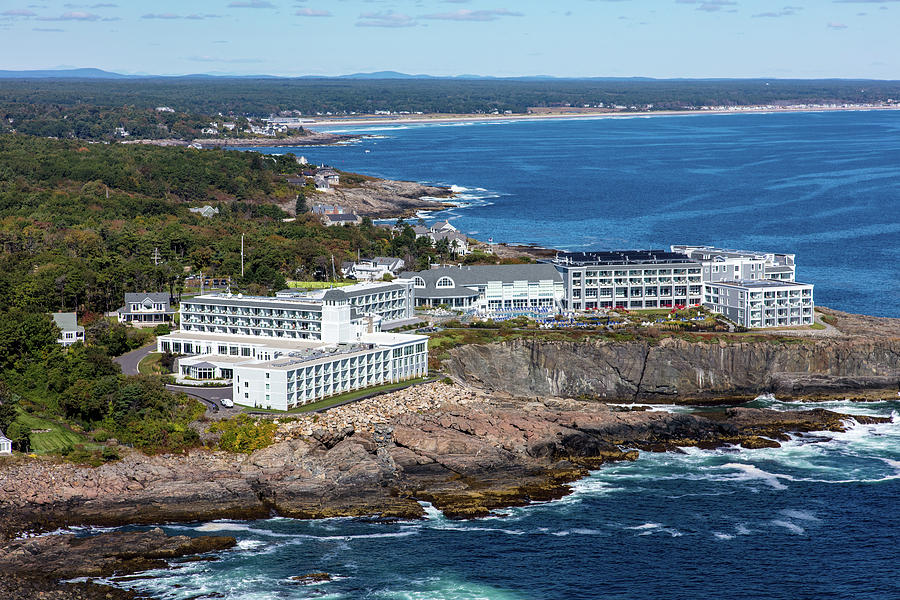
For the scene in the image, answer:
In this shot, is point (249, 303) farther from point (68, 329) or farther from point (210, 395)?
point (68, 329)

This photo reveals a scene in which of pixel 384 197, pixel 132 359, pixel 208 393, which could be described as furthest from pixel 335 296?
pixel 384 197

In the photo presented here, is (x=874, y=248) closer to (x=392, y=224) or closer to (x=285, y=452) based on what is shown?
(x=392, y=224)

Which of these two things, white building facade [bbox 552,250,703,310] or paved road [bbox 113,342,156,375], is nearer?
paved road [bbox 113,342,156,375]

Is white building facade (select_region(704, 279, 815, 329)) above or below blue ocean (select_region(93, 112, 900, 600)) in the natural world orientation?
above

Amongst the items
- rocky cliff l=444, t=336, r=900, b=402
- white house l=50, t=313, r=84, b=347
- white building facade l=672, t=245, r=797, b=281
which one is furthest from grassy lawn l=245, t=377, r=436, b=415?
white building facade l=672, t=245, r=797, b=281

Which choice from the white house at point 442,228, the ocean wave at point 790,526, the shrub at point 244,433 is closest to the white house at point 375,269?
the white house at point 442,228

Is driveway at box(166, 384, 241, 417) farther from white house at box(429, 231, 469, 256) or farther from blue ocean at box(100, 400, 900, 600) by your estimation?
white house at box(429, 231, 469, 256)

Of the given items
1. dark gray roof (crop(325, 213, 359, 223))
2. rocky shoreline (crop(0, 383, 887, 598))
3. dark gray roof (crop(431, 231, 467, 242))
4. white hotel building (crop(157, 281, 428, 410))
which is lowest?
rocky shoreline (crop(0, 383, 887, 598))
